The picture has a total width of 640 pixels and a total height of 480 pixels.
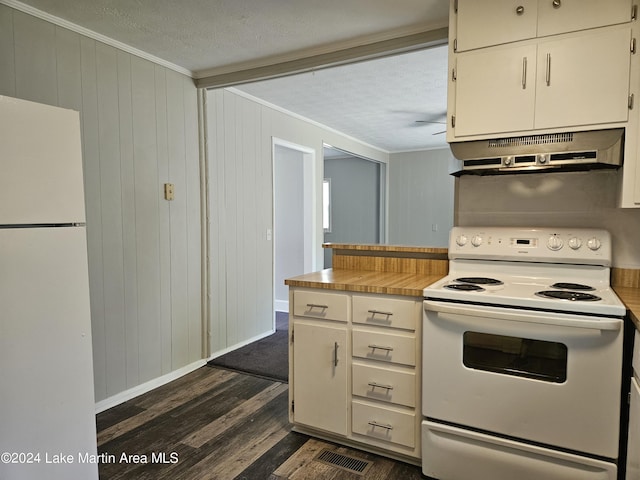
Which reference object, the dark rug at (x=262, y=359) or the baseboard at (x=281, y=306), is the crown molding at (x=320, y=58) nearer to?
the dark rug at (x=262, y=359)

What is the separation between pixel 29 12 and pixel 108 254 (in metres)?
1.35

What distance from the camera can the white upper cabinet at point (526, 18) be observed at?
1.76 m

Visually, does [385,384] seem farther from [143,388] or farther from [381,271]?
[143,388]

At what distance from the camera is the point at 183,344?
315cm

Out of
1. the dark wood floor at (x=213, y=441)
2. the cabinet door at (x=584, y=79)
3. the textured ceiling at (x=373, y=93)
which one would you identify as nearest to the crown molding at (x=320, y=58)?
the textured ceiling at (x=373, y=93)

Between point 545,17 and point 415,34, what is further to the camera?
point 415,34

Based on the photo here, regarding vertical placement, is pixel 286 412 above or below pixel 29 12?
below

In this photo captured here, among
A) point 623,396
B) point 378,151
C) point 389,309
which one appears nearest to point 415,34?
point 389,309

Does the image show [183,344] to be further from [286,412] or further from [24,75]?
[24,75]

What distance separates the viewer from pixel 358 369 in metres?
2.06

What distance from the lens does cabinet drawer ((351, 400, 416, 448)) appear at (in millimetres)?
1960

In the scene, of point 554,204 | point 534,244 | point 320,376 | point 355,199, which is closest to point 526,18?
point 554,204

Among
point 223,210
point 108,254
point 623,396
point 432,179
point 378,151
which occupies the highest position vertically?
point 378,151

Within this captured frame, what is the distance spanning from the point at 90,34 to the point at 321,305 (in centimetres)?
206
